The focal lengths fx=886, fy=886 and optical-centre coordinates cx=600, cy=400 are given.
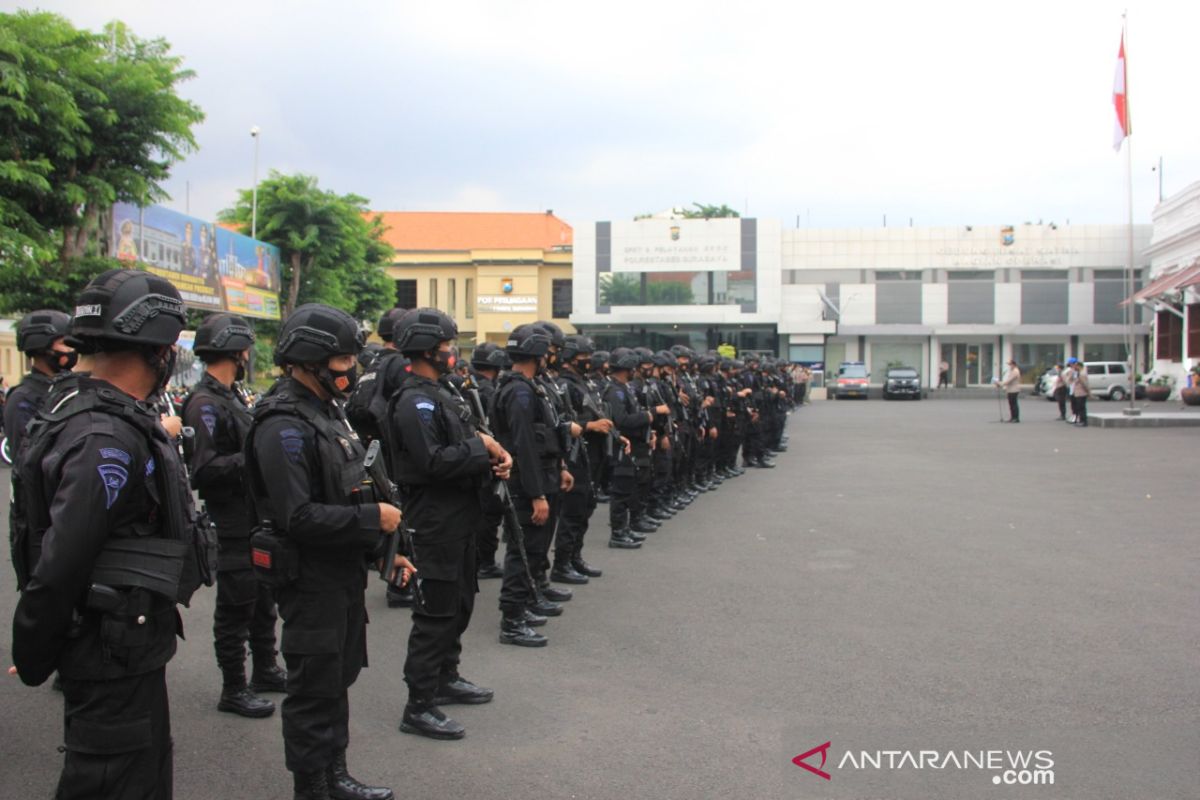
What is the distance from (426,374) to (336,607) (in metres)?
1.44

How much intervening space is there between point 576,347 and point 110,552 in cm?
563

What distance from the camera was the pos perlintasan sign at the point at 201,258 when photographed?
2127 centimetres

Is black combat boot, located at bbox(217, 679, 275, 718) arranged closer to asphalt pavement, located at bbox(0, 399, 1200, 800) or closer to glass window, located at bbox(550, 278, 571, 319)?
asphalt pavement, located at bbox(0, 399, 1200, 800)

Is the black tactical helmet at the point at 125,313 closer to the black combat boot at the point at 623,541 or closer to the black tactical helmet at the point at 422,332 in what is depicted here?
the black tactical helmet at the point at 422,332

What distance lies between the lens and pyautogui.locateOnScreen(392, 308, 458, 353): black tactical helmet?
4359mm

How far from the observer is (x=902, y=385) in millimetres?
41375

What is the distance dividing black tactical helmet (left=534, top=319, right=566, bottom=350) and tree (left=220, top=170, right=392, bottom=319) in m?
27.3

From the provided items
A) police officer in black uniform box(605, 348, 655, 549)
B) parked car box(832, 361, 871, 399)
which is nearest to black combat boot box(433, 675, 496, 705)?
police officer in black uniform box(605, 348, 655, 549)

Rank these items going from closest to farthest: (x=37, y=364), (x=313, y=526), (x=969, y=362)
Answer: (x=313, y=526)
(x=37, y=364)
(x=969, y=362)

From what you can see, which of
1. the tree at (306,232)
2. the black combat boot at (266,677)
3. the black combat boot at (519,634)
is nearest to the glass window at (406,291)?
the tree at (306,232)

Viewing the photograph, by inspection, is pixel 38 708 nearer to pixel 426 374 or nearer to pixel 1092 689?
pixel 426 374

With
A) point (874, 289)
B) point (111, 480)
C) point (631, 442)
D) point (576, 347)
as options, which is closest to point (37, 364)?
point (111, 480)

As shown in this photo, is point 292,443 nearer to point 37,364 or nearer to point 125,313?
point 125,313

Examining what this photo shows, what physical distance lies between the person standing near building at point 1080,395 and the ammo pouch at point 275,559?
2353 centimetres
